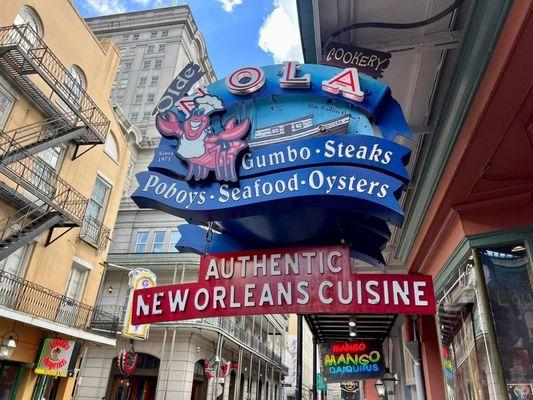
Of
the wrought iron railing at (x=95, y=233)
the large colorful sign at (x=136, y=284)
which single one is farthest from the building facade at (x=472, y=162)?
the large colorful sign at (x=136, y=284)

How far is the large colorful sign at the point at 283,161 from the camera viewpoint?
3232 mm

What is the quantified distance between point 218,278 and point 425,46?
2753 mm

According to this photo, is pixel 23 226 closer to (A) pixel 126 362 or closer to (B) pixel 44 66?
(B) pixel 44 66

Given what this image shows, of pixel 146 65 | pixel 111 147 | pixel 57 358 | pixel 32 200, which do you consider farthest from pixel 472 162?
pixel 146 65

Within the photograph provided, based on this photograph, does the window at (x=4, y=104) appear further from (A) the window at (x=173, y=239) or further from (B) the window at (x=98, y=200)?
(A) the window at (x=173, y=239)

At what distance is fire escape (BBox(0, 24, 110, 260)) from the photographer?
10.3 m

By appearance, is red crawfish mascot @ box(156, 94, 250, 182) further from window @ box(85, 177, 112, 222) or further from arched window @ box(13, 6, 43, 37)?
window @ box(85, 177, 112, 222)

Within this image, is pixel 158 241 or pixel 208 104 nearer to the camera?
pixel 208 104

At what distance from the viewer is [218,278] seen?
12.1 ft

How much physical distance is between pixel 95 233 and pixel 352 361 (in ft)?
34.1

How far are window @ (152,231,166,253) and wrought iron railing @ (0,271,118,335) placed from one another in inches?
369

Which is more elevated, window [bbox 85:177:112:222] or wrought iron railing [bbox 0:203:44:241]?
window [bbox 85:177:112:222]

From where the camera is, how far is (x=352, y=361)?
10.3 metres

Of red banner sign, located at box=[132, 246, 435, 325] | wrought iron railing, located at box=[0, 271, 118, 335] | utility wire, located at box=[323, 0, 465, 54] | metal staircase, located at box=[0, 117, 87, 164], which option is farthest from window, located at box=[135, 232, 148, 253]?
utility wire, located at box=[323, 0, 465, 54]
